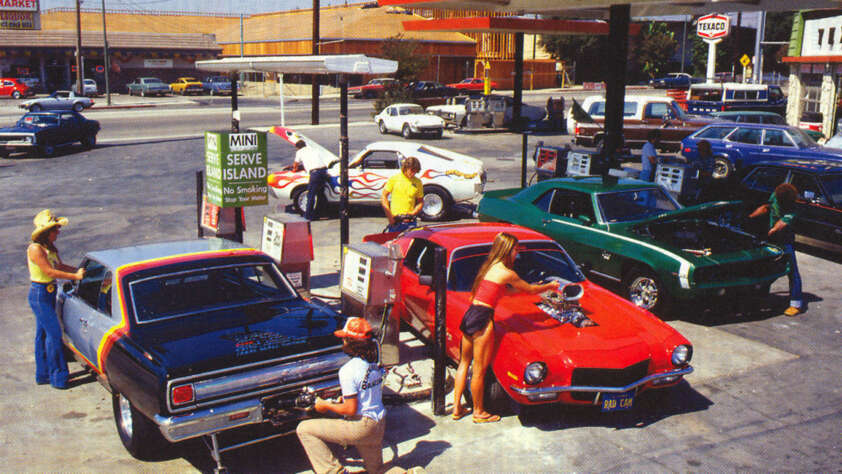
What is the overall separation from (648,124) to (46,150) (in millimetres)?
19843

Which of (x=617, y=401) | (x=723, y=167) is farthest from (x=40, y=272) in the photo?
(x=723, y=167)

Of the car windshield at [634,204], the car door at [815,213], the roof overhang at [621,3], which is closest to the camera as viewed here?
the car windshield at [634,204]

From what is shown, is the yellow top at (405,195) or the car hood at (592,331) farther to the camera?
the yellow top at (405,195)

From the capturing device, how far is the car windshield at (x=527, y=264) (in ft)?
25.4

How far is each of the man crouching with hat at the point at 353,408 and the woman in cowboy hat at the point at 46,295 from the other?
3.33 meters

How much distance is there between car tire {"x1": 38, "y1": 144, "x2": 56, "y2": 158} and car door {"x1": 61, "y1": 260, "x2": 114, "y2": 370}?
64.9ft

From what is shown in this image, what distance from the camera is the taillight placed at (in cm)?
542

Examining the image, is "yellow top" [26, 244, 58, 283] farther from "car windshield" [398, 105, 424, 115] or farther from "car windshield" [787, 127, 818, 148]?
"car windshield" [398, 105, 424, 115]

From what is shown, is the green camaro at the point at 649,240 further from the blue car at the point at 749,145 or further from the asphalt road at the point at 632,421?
the blue car at the point at 749,145

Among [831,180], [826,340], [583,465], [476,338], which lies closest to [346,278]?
[476,338]

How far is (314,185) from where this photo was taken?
49.2 feet

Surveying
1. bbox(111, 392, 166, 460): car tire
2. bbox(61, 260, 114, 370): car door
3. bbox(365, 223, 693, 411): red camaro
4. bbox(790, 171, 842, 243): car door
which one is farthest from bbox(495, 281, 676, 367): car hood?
bbox(790, 171, 842, 243): car door

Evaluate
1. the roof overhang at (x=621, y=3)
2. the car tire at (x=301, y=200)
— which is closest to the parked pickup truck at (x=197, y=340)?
the car tire at (x=301, y=200)

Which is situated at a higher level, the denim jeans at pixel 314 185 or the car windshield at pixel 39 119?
the car windshield at pixel 39 119
